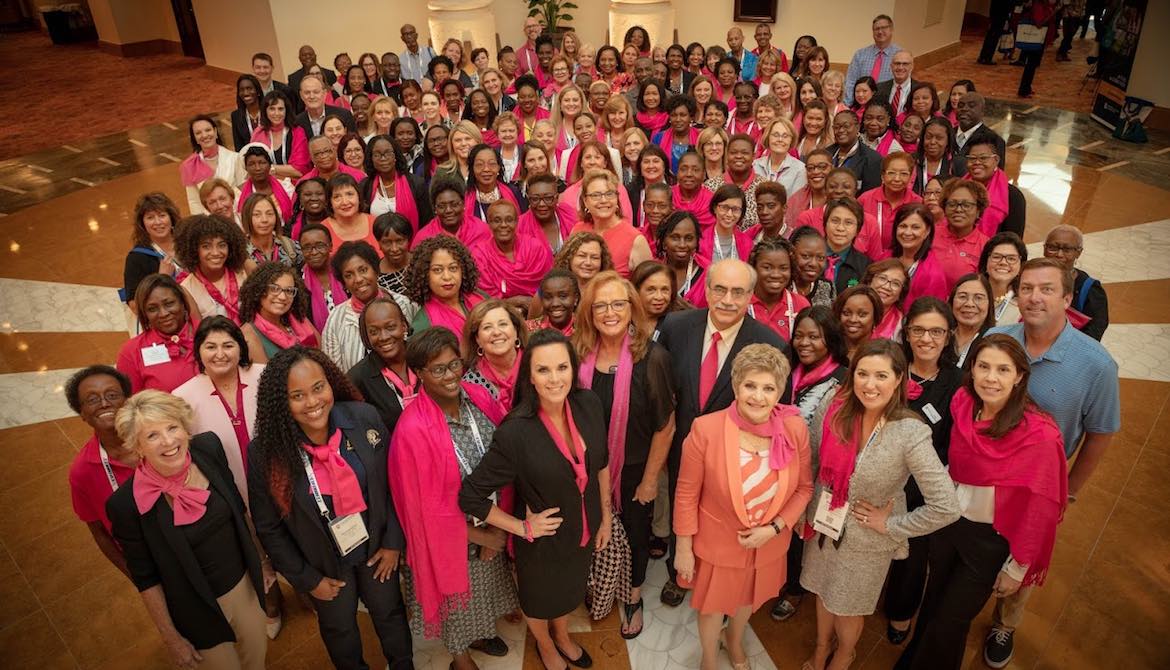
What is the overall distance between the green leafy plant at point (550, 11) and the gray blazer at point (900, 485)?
1342cm

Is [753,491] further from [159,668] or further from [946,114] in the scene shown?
[946,114]

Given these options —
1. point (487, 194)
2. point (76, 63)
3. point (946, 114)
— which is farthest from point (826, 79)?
point (76, 63)

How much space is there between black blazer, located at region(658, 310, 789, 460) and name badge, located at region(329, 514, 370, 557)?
144 centimetres

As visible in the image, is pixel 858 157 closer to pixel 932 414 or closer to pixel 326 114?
pixel 932 414

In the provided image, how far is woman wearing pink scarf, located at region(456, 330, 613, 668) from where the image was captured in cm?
268

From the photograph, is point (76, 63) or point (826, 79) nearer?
point (826, 79)

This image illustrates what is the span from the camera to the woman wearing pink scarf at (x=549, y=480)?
268 cm

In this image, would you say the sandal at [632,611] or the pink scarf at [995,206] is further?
the pink scarf at [995,206]

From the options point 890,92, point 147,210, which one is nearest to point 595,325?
point 147,210

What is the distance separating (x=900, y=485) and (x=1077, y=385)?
1.00 m

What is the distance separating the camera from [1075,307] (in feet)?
12.0

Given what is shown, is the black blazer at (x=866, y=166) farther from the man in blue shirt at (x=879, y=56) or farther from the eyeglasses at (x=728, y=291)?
the eyeglasses at (x=728, y=291)

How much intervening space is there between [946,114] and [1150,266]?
2404 mm

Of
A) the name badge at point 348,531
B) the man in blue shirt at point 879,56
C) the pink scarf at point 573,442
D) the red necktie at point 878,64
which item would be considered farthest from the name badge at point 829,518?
the red necktie at point 878,64
